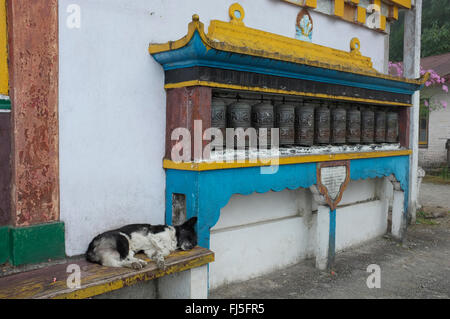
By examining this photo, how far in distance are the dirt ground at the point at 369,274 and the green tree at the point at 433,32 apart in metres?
15.3

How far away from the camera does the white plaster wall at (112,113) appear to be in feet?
10.3

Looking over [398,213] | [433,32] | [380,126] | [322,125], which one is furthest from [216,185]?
[433,32]

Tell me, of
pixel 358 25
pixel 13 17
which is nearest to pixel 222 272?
pixel 13 17

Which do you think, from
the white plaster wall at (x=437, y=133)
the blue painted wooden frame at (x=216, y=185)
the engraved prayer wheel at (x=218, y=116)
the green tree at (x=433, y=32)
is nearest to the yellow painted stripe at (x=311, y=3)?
the blue painted wooden frame at (x=216, y=185)

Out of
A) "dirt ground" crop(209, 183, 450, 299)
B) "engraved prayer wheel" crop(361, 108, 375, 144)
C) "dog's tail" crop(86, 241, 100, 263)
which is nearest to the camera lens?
"dog's tail" crop(86, 241, 100, 263)

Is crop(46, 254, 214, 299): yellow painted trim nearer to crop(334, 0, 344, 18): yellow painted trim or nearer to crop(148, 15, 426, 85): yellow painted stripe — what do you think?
crop(148, 15, 426, 85): yellow painted stripe

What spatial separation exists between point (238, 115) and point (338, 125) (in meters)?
1.58

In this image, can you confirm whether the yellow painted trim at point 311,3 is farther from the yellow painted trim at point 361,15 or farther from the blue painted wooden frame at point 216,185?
the blue painted wooden frame at point 216,185

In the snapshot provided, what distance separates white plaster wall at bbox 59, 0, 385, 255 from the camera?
10.3ft

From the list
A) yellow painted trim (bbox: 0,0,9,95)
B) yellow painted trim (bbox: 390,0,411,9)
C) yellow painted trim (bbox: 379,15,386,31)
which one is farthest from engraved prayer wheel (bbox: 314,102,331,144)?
yellow painted trim (bbox: 0,0,9,95)

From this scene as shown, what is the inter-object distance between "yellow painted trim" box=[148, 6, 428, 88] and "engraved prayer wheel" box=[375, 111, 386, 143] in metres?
0.51

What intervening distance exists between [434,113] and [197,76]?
13.6 metres

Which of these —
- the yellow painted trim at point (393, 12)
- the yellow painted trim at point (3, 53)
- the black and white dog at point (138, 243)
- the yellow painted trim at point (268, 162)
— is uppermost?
the yellow painted trim at point (393, 12)

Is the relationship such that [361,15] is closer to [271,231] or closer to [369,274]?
[271,231]
